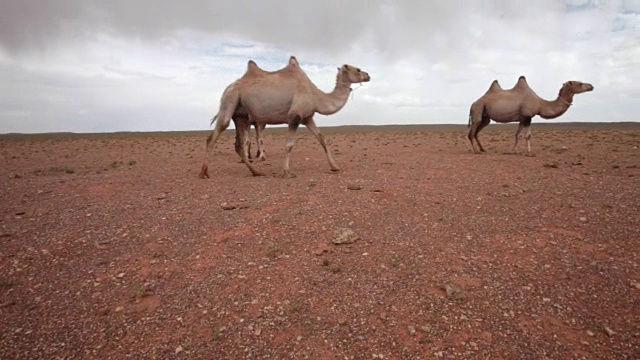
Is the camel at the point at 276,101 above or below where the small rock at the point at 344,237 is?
above

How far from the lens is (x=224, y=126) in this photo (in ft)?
32.8

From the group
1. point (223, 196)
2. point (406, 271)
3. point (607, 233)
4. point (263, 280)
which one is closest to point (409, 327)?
point (406, 271)

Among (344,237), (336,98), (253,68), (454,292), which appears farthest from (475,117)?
(454,292)

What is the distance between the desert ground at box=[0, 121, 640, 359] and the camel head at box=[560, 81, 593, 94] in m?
7.75

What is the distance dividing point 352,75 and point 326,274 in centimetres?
735

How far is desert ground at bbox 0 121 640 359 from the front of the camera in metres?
3.68

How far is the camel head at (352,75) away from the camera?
1072 cm

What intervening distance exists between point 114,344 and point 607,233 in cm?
680

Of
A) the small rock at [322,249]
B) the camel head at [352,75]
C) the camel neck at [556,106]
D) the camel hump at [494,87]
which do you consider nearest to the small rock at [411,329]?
the small rock at [322,249]

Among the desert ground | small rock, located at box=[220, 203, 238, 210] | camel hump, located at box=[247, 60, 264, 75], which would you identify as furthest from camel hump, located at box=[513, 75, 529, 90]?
small rock, located at box=[220, 203, 238, 210]

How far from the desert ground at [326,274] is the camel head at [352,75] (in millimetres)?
4059

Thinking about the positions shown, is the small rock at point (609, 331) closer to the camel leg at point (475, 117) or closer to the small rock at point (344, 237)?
the small rock at point (344, 237)

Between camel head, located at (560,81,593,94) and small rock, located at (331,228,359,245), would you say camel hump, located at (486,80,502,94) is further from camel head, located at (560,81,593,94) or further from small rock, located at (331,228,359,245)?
small rock, located at (331,228,359,245)

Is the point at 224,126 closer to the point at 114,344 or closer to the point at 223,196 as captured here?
the point at 223,196
